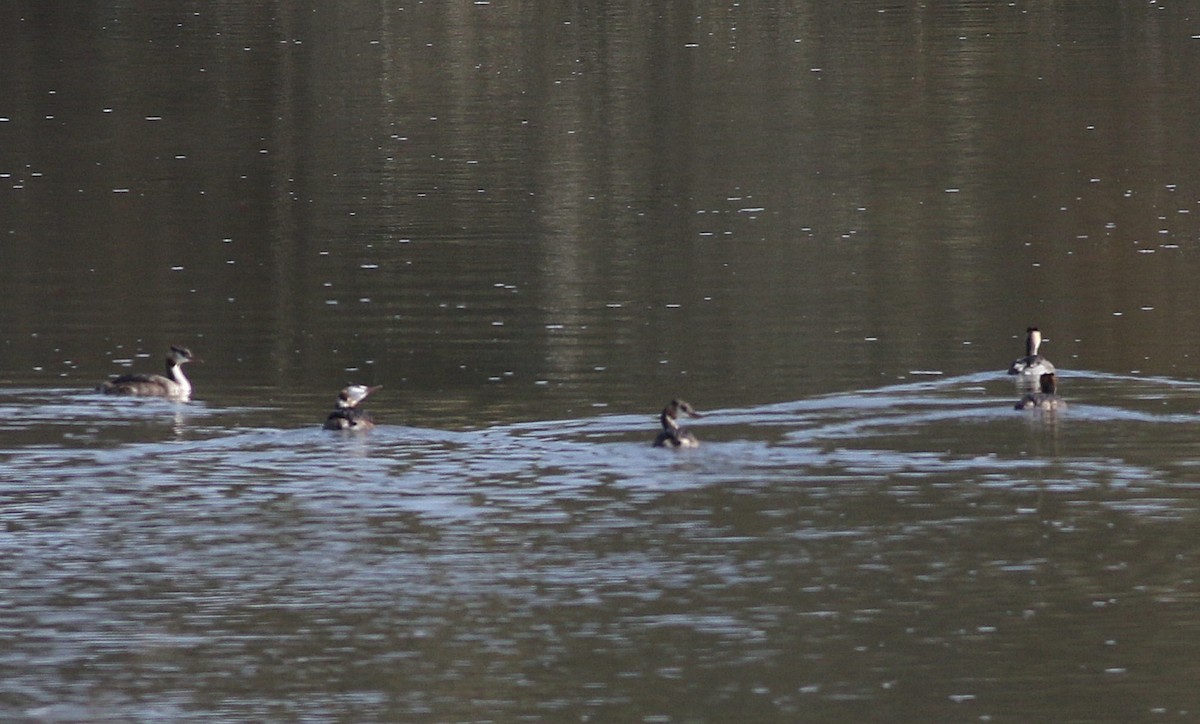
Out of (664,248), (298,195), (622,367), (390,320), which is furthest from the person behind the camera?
(298,195)

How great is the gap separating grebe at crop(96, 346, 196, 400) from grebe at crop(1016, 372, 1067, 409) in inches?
359

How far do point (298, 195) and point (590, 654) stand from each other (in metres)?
27.5

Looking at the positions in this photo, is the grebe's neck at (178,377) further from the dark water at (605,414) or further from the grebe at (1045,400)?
the grebe at (1045,400)

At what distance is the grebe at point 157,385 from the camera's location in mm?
25227

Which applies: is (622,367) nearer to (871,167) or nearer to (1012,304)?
(1012,304)

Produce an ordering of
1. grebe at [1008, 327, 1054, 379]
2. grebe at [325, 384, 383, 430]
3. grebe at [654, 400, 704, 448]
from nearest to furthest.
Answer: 1. grebe at [654, 400, 704, 448]
2. grebe at [325, 384, 383, 430]
3. grebe at [1008, 327, 1054, 379]

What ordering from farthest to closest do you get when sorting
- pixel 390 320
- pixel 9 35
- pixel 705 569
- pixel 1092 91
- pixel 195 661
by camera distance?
pixel 9 35
pixel 1092 91
pixel 390 320
pixel 705 569
pixel 195 661

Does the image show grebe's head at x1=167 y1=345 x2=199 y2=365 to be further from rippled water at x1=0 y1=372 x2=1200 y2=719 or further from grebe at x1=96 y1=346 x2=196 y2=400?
rippled water at x1=0 y1=372 x2=1200 y2=719

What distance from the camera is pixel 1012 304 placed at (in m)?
31.2

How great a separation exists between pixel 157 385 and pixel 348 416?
3.17 metres

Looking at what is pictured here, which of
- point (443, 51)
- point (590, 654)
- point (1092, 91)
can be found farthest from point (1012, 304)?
point (443, 51)

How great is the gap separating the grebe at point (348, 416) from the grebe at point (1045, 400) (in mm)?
6706

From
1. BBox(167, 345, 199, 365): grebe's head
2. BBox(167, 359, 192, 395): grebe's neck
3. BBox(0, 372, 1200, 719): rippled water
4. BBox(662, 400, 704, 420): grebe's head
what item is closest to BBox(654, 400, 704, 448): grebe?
BBox(662, 400, 704, 420): grebe's head

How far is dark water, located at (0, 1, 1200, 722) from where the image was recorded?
1630 cm
